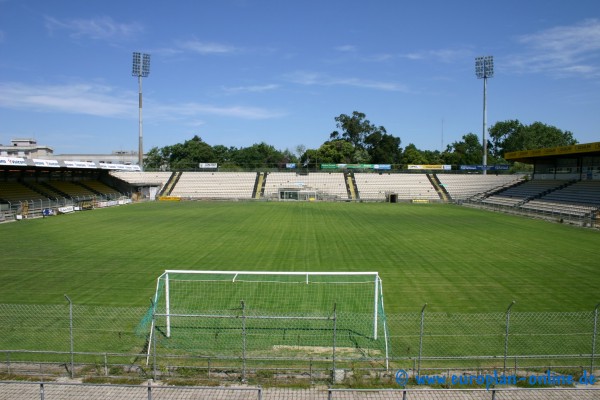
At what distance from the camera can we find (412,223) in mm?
33062

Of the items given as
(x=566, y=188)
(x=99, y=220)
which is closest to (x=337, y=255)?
(x=99, y=220)

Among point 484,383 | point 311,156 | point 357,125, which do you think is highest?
point 357,125

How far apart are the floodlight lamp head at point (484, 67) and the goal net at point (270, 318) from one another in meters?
56.4

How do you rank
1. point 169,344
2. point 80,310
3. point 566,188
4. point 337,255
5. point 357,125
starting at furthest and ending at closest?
point 357,125 → point 566,188 → point 337,255 → point 80,310 → point 169,344

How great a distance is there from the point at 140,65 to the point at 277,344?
64.3 meters

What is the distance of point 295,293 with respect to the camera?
13.9m

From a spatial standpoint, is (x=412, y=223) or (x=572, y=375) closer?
(x=572, y=375)

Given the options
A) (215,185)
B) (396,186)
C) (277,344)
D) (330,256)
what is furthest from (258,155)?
(277,344)

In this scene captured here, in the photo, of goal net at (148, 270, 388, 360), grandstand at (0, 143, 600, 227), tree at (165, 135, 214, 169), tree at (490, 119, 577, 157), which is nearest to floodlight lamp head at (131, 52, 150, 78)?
grandstand at (0, 143, 600, 227)

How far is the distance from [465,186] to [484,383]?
188 ft

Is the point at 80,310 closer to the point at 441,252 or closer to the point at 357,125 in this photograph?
the point at 441,252

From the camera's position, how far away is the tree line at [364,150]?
99312mm

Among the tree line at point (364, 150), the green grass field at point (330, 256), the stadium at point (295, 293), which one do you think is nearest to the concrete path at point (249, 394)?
the stadium at point (295, 293)

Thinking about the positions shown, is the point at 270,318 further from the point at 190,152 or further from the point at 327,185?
the point at 190,152
